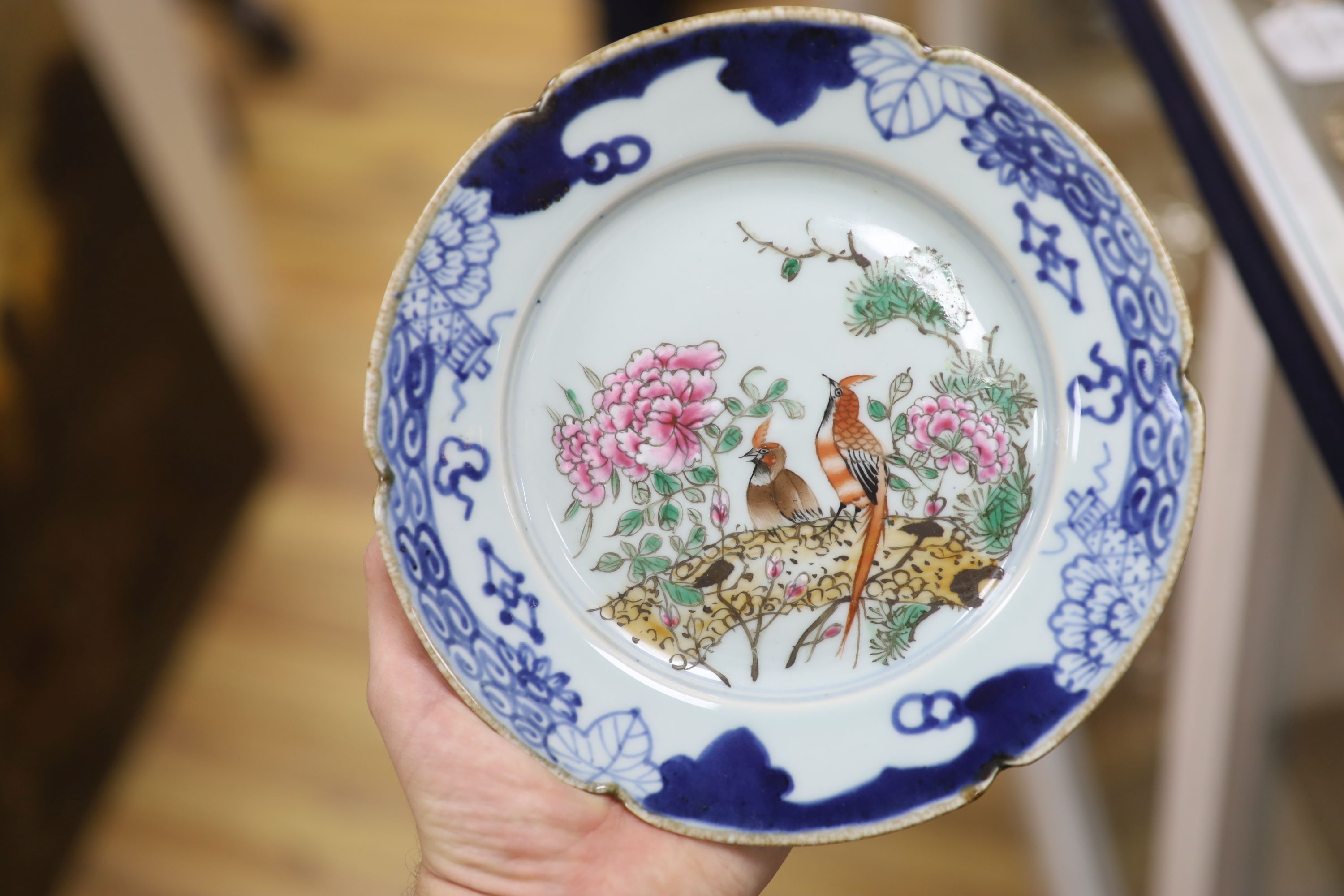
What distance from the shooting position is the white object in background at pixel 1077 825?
4.88 feet

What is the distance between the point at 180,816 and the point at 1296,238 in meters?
1.83

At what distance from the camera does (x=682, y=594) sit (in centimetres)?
78

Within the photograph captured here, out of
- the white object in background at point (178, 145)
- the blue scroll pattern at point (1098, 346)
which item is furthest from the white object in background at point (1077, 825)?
the white object in background at point (178, 145)

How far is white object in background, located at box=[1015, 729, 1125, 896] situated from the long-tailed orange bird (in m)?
0.90

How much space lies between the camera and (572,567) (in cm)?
78

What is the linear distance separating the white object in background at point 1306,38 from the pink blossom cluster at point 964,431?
407mm

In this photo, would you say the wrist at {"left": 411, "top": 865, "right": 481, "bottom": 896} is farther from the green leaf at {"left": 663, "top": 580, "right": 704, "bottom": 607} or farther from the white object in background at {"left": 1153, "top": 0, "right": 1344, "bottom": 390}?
the white object in background at {"left": 1153, "top": 0, "right": 1344, "bottom": 390}

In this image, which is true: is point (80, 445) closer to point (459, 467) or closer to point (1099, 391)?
point (459, 467)

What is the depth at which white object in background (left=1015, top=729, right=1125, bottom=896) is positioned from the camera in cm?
149

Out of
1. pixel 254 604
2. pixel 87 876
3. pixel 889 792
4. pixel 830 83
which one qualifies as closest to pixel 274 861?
pixel 87 876

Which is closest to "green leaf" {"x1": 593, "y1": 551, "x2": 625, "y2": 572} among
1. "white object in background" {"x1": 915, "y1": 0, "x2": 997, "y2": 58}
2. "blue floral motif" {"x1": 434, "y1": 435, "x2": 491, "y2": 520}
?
"blue floral motif" {"x1": 434, "y1": 435, "x2": 491, "y2": 520}

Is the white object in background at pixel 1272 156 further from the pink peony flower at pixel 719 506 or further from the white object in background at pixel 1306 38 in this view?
the pink peony flower at pixel 719 506

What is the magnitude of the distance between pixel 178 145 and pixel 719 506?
1482 mm

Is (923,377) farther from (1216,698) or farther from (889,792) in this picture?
(1216,698)
